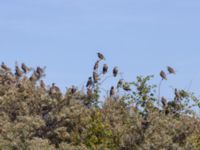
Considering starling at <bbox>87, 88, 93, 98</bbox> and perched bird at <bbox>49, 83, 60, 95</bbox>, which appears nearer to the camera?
perched bird at <bbox>49, 83, 60, 95</bbox>

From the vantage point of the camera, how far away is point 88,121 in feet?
65.7

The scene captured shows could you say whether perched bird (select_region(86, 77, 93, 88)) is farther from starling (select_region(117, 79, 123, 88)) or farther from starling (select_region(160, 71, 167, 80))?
starling (select_region(160, 71, 167, 80))

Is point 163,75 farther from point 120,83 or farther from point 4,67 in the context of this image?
point 4,67

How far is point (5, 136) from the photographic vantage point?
1912 centimetres

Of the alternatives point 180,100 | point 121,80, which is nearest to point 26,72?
point 121,80

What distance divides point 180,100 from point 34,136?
216 inches

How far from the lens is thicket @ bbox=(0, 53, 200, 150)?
1856 cm

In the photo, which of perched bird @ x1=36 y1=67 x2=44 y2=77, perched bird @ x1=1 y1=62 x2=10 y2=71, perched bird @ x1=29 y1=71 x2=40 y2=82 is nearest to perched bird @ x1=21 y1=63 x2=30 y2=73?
perched bird @ x1=36 y1=67 x2=44 y2=77

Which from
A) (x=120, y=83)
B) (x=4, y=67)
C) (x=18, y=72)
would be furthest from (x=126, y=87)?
(x=4, y=67)

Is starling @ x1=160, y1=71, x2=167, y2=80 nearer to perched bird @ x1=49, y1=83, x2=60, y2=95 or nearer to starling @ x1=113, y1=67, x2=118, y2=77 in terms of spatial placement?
starling @ x1=113, y1=67, x2=118, y2=77

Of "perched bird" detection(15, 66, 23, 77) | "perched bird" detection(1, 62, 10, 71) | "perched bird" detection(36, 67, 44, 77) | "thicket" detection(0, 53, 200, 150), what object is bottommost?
"thicket" detection(0, 53, 200, 150)

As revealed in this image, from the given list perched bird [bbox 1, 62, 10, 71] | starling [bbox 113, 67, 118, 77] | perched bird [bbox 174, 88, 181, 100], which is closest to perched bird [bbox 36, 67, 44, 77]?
perched bird [bbox 1, 62, 10, 71]

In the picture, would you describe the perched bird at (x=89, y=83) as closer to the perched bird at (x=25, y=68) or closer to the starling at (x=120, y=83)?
the starling at (x=120, y=83)

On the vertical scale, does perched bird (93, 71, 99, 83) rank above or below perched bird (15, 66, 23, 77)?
below
